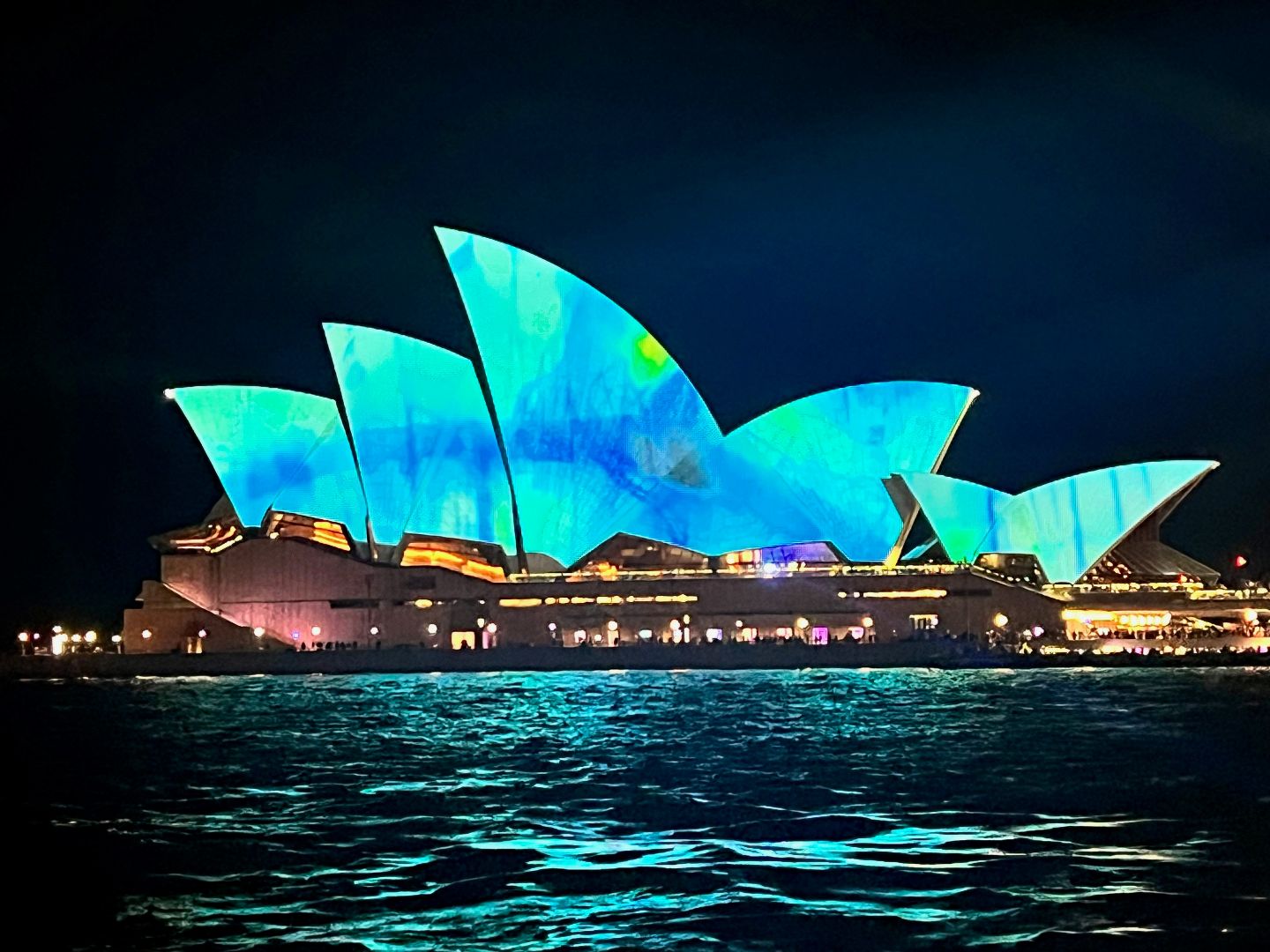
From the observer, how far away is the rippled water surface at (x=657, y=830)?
34.7 feet

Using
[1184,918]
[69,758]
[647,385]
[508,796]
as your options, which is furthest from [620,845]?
[647,385]

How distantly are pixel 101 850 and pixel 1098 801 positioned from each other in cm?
1016

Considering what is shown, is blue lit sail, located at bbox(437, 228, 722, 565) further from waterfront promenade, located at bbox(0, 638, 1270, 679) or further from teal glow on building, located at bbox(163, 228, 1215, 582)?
waterfront promenade, located at bbox(0, 638, 1270, 679)

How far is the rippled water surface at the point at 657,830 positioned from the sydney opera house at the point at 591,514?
22.2m

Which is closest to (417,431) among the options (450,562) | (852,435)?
(450,562)

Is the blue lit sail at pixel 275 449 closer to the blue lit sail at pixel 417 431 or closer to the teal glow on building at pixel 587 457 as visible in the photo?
the teal glow on building at pixel 587 457

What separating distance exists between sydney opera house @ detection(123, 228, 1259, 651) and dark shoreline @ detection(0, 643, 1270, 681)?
388 centimetres

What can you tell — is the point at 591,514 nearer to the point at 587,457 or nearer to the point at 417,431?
the point at 587,457

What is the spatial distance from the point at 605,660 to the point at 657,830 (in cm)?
4063

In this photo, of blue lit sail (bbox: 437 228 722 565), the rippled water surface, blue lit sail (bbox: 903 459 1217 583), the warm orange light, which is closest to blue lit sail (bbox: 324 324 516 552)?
blue lit sail (bbox: 437 228 722 565)

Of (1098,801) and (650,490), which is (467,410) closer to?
(650,490)

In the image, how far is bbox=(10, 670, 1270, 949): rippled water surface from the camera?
10586mm

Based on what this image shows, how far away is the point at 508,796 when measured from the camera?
17406 mm

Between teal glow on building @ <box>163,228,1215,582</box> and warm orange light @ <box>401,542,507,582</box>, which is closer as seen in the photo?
teal glow on building @ <box>163,228,1215,582</box>
